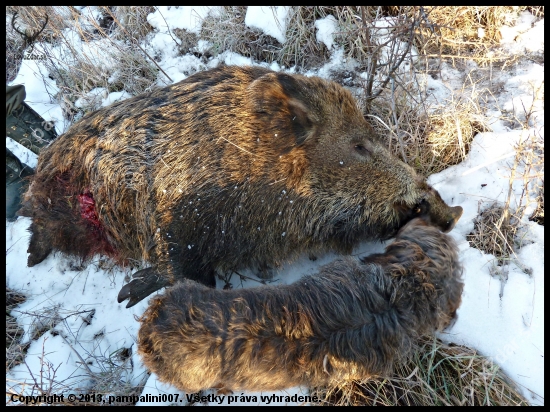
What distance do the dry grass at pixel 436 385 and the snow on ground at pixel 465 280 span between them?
11 centimetres

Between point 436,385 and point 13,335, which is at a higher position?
point 13,335

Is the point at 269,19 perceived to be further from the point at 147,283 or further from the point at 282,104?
the point at 147,283

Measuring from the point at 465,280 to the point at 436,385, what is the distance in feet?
2.63

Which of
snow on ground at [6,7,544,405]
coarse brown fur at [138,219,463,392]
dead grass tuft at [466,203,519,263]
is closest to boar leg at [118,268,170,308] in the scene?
snow on ground at [6,7,544,405]

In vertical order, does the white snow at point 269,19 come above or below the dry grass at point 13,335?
above

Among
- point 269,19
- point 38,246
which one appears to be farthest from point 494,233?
point 38,246

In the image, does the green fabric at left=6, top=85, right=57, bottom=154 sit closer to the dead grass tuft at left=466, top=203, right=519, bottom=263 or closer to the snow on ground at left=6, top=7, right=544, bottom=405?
the snow on ground at left=6, top=7, right=544, bottom=405

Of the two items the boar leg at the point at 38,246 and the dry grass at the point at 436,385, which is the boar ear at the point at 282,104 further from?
the boar leg at the point at 38,246

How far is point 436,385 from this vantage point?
9.90ft

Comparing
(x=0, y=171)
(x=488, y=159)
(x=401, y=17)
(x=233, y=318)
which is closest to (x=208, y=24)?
(x=401, y=17)

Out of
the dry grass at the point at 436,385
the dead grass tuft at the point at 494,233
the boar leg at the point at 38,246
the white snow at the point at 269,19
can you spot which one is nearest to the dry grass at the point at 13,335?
the boar leg at the point at 38,246

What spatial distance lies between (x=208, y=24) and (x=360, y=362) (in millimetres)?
3750

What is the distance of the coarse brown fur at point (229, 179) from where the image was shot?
3.22 metres

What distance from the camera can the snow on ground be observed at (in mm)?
3104
